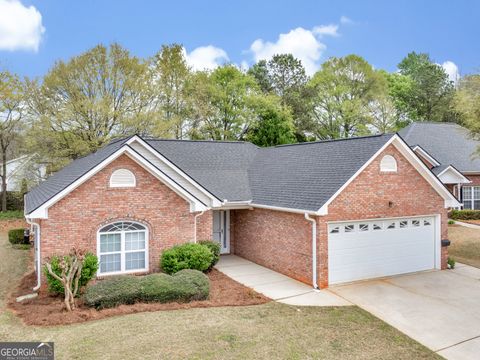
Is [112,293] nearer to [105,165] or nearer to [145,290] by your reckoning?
[145,290]

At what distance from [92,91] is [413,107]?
4247 centimetres

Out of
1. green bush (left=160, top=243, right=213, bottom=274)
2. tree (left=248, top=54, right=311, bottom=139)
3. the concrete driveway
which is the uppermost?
tree (left=248, top=54, right=311, bottom=139)

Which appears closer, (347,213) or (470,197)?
(347,213)

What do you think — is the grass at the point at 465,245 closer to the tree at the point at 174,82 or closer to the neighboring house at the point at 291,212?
the neighboring house at the point at 291,212

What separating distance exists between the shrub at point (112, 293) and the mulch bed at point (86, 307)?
0.75 feet

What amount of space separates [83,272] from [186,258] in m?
3.54

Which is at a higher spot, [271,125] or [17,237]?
[271,125]

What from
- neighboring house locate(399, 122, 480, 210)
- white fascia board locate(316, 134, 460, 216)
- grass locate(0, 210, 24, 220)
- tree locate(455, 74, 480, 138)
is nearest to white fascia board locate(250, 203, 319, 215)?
white fascia board locate(316, 134, 460, 216)

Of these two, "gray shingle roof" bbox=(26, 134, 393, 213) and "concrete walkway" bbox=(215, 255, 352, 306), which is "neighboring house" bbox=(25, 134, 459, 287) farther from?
"concrete walkway" bbox=(215, 255, 352, 306)

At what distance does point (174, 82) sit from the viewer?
40.7 m

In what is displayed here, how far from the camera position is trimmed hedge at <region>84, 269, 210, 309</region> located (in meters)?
11.0

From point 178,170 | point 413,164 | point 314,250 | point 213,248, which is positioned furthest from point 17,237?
point 413,164

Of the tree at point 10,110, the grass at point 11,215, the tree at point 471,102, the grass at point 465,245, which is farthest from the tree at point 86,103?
the grass at point 465,245

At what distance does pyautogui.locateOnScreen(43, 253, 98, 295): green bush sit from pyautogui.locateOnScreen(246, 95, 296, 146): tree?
31483 millimetres
